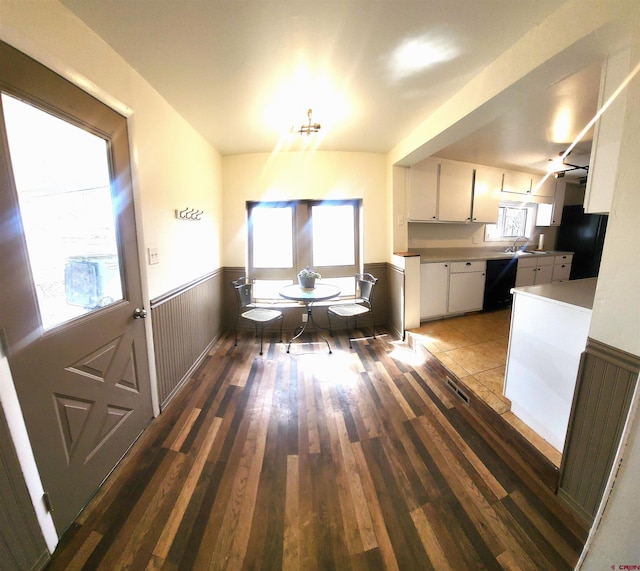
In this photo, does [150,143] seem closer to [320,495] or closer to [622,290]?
[320,495]

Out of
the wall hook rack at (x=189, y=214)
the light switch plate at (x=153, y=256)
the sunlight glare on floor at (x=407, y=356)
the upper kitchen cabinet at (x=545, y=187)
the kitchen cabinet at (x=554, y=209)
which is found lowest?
the sunlight glare on floor at (x=407, y=356)

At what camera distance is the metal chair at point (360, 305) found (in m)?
2.92

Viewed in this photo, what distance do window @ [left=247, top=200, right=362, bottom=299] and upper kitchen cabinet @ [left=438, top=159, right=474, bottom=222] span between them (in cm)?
126

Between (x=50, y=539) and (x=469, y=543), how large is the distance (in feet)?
5.99

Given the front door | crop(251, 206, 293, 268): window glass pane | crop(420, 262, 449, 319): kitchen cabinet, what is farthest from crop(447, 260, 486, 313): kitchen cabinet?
the front door

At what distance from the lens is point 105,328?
1.35 meters

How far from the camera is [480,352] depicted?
2.45m

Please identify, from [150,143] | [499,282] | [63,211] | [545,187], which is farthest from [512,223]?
[63,211]

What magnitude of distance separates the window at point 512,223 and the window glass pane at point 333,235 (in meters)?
2.68

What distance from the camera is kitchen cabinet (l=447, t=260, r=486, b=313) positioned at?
3.41 m

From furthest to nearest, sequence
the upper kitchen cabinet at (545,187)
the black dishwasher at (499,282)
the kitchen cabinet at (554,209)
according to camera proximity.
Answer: the kitchen cabinet at (554,209), the upper kitchen cabinet at (545,187), the black dishwasher at (499,282)

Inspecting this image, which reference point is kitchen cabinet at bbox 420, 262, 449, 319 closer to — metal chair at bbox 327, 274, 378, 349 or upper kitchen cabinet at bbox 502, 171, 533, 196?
metal chair at bbox 327, 274, 378, 349

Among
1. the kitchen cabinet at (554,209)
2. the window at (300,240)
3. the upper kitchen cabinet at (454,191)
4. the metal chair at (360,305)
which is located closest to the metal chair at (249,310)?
the window at (300,240)

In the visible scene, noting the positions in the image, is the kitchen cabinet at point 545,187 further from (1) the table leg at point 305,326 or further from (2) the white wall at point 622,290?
(1) the table leg at point 305,326
